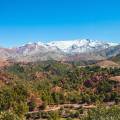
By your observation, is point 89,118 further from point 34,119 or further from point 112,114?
point 34,119

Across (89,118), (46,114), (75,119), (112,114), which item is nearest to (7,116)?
(89,118)

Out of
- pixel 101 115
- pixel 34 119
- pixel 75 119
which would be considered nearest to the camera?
pixel 101 115

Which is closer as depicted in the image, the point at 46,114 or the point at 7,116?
the point at 7,116

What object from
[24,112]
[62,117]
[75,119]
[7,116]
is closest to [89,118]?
[7,116]

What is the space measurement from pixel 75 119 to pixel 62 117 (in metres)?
12.1

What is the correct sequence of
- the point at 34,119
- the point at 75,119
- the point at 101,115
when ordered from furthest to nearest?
1. the point at 34,119
2. the point at 75,119
3. the point at 101,115

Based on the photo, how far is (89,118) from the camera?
370 feet

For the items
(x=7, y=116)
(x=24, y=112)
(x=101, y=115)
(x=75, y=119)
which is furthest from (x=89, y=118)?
(x=24, y=112)

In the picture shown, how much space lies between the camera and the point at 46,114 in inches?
7259

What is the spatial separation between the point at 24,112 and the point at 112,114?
83.1 metres

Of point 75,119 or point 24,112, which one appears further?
point 24,112

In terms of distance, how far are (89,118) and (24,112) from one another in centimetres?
7819

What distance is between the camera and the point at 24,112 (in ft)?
606

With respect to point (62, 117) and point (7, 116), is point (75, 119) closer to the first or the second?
point (62, 117)
